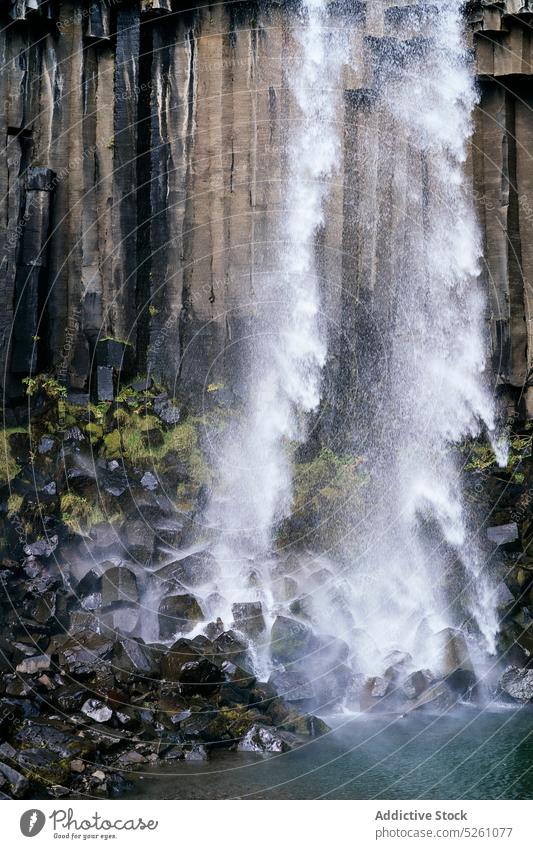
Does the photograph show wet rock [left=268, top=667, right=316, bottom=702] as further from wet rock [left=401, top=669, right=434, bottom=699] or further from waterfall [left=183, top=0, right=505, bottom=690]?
waterfall [left=183, top=0, right=505, bottom=690]

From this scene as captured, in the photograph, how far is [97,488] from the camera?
18109 mm

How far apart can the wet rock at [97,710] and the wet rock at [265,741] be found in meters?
1.80

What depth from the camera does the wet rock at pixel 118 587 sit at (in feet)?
52.3

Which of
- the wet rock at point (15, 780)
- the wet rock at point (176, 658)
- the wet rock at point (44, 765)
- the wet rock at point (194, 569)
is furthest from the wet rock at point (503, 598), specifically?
the wet rock at point (15, 780)

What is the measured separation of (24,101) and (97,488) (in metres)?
7.89

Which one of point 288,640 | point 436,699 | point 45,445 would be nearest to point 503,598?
point 436,699

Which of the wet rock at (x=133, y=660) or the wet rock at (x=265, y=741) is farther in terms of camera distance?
the wet rock at (x=133, y=660)

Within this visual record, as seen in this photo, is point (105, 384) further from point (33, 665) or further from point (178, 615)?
point (33, 665)

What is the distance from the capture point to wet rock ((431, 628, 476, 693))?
14297 mm

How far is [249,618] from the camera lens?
15422 mm

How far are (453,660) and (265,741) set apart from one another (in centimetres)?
355

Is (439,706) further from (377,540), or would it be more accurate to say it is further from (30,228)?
(30,228)

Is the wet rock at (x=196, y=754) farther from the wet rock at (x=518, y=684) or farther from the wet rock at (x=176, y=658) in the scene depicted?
the wet rock at (x=518, y=684)

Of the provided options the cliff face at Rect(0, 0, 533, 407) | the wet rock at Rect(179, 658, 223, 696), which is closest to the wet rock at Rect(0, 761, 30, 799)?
the wet rock at Rect(179, 658, 223, 696)
